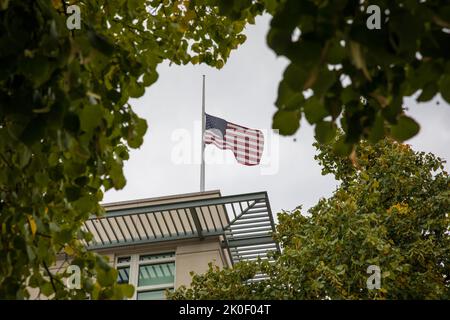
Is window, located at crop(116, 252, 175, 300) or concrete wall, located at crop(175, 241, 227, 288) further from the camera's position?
concrete wall, located at crop(175, 241, 227, 288)

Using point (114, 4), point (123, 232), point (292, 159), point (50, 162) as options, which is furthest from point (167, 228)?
point (292, 159)

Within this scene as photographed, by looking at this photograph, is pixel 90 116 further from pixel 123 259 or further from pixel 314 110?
pixel 123 259

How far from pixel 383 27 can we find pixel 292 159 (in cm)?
3927

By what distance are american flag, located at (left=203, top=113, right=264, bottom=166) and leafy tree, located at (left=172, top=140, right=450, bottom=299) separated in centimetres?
324

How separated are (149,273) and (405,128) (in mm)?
14333

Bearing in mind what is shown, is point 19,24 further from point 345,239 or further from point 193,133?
point 193,133

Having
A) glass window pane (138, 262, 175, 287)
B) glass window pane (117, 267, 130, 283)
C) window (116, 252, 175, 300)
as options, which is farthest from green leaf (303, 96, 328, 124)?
glass window pane (117, 267, 130, 283)

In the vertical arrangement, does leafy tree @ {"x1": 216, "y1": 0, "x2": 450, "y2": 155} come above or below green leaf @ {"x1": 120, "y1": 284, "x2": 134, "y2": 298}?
above

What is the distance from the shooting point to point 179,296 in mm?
12141

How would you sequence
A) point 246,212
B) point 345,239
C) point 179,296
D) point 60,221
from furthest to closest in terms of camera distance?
point 246,212 < point 179,296 < point 345,239 < point 60,221

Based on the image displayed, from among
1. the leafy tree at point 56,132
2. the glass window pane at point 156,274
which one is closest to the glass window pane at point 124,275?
the glass window pane at point 156,274

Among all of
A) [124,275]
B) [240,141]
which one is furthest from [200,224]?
[240,141]

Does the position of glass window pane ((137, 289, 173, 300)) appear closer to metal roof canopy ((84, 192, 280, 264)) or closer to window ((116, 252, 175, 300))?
window ((116, 252, 175, 300))

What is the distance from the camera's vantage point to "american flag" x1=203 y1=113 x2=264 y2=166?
16.7 meters
